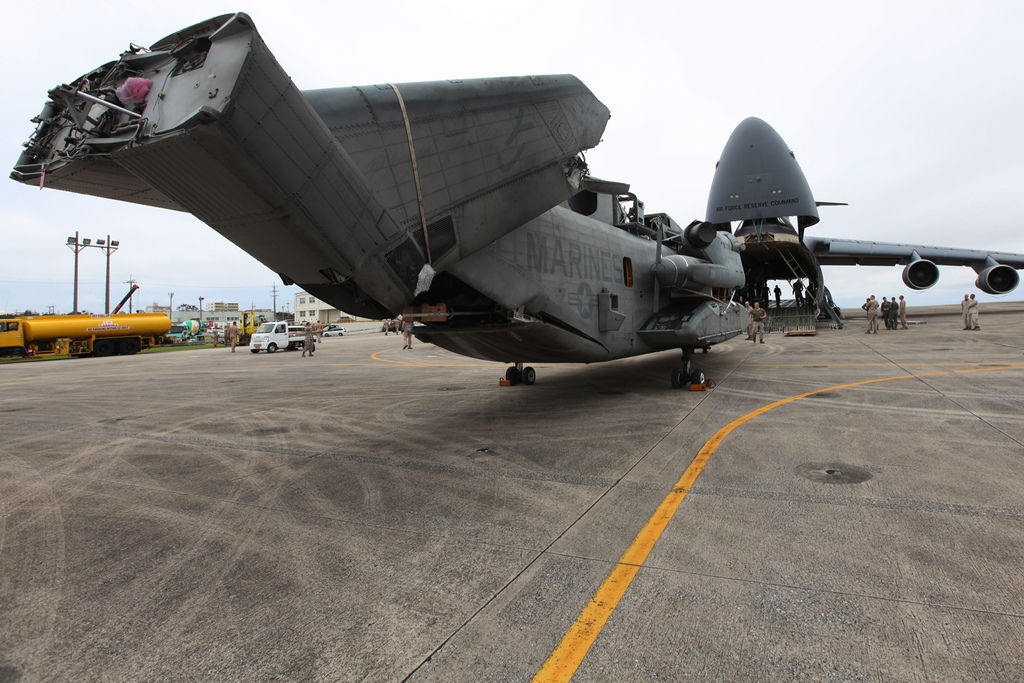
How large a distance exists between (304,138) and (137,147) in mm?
1042

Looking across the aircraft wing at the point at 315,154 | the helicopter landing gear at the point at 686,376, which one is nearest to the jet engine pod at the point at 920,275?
the helicopter landing gear at the point at 686,376

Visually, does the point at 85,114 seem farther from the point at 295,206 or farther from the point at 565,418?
the point at 565,418

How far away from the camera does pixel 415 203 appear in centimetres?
478

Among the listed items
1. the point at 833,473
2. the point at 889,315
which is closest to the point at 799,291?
the point at 889,315

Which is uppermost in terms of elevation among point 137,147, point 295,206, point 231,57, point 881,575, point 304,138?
point 231,57

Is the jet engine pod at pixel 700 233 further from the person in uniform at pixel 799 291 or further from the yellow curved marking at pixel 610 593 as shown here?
the person in uniform at pixel 799 291

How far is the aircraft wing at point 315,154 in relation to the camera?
10.9 feet

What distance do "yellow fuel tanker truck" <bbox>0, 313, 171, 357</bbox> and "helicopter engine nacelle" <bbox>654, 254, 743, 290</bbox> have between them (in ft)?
107

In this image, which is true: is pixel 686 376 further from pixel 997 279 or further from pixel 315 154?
pixel 997 279

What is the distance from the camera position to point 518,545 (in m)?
3.66

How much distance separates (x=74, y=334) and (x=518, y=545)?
3473cm

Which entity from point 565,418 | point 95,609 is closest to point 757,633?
point 95,609

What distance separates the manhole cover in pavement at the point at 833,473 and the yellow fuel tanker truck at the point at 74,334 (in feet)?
117

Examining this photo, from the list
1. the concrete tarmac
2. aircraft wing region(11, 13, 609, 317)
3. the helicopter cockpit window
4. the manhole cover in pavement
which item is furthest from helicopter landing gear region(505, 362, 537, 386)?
the manhole cover in pavement
